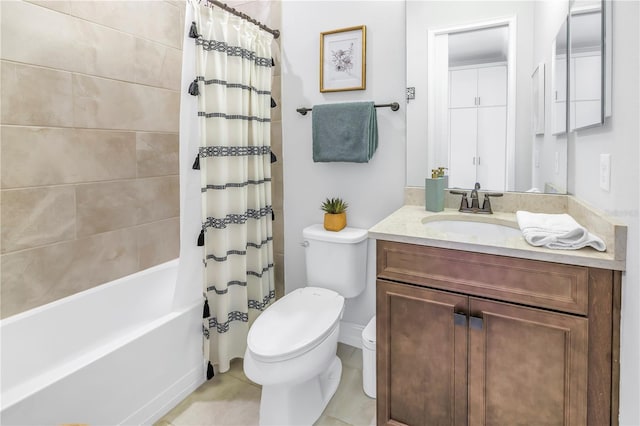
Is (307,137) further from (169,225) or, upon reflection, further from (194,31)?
(169,225)

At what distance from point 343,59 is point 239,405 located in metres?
1.95

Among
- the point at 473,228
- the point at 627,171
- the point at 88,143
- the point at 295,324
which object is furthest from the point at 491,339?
the point at 88,143

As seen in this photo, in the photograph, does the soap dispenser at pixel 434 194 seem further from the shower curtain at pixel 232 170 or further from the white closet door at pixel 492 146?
the shower curtain at pixel 232 170

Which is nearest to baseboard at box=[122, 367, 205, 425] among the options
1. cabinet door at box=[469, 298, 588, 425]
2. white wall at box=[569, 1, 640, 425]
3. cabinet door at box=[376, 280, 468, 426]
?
cabinet door at box=[376, 280, 468, 426]

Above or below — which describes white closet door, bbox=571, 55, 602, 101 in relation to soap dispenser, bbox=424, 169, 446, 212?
above

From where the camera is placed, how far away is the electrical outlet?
3.63 feet

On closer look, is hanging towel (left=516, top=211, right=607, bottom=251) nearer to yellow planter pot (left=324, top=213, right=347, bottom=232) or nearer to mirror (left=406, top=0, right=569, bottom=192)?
mirror (left=406, top=0, right=569, bottom=192)

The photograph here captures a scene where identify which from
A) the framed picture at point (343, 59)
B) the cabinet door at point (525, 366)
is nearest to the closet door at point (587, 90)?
the cabinet door at point (525, 366)

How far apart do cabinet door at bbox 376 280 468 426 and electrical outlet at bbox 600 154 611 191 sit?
0.58m

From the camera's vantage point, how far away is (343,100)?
214 cm

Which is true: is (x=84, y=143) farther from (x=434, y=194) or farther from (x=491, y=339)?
(x=491, y=339)

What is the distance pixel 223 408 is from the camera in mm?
1754

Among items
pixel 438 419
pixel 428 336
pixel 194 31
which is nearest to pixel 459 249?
pixel 428 336

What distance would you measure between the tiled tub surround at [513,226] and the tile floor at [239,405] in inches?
36.5
